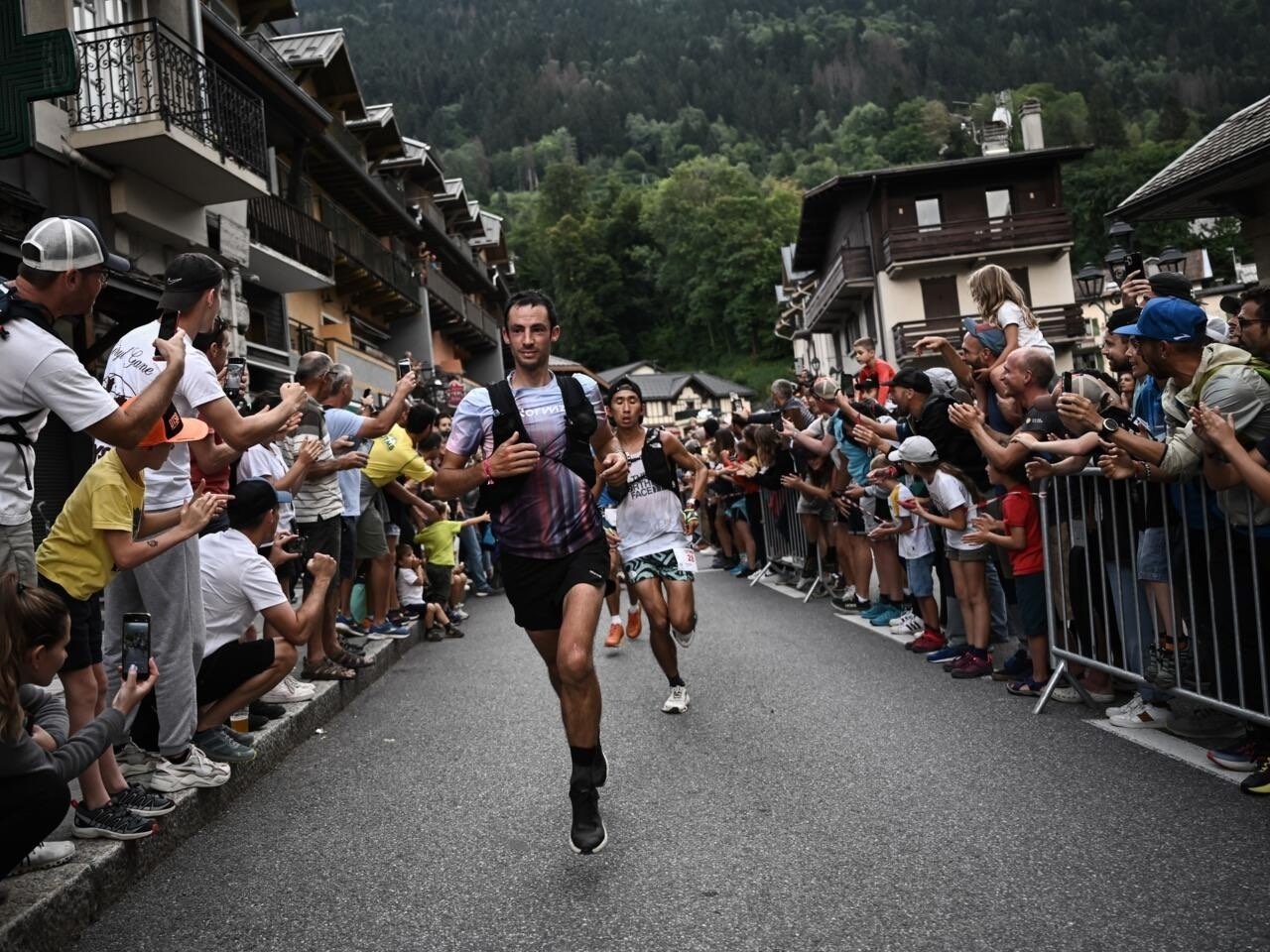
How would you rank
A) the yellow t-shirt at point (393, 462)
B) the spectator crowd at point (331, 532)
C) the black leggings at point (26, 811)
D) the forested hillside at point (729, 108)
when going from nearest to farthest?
the black leggings at point (26, 811) < the spectator crowd at point (331, 532) < the yellow t-shirt at point (393, 462) < the forested hillside at point (729, 108)

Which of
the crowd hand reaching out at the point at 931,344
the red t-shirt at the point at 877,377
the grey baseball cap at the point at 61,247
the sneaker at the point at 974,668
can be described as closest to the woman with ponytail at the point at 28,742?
the grey baseball cap at the point at 61,247

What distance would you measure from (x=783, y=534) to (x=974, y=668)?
24.4 feet

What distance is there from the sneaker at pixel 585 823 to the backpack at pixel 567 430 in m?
1.30

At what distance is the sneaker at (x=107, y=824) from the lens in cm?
414

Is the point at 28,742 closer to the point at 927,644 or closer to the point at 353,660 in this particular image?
the point at 353,660

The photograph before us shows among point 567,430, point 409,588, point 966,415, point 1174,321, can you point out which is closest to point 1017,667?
point 966,415

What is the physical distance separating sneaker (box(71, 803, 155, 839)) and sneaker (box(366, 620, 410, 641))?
527 cm

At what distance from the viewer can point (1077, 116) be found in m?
112

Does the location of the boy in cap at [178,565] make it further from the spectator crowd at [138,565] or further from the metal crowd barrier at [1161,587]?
the metal crowd barrier at [1161,587]

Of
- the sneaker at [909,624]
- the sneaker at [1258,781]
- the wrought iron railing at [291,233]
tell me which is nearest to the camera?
the sneaker at [1258,781]

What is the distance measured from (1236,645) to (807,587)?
8476mm

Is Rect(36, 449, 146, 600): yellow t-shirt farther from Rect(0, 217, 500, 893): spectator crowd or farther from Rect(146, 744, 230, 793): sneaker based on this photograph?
Rect(146, 744, 230, 793): sneaker

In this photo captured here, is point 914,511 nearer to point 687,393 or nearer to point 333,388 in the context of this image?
point 333,388

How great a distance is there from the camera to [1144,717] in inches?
225
